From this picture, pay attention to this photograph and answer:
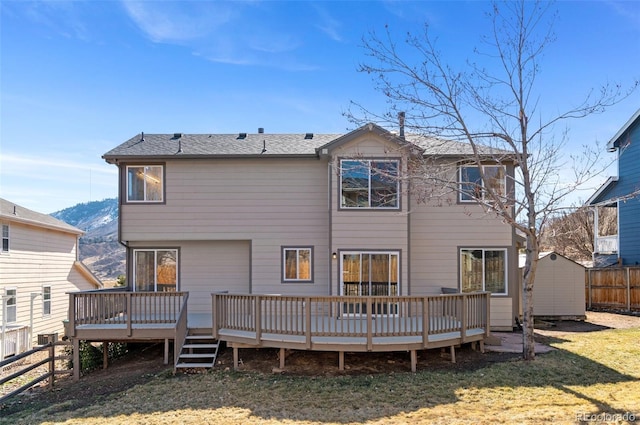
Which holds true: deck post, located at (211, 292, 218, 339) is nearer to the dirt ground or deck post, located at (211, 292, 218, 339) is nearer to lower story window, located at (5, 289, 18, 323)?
the dirt ground

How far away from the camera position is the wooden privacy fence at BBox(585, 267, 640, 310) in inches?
635

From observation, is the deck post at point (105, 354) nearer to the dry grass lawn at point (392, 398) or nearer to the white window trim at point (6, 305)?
the dry grass lawn at point (392, 398)

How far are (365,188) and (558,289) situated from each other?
835 cm

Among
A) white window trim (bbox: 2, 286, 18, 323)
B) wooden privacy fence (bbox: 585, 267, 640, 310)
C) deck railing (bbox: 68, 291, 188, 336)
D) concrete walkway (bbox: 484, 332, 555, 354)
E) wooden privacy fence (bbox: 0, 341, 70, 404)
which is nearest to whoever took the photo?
wooden privacy fence (bbox: 0, 341, 70, 404)

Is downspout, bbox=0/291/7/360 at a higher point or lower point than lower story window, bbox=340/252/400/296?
lower

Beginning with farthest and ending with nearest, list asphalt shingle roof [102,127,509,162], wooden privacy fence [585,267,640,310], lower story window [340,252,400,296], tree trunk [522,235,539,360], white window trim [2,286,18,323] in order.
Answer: wooden privacy fence [585,267,640,310] → white window trim [2,286,18,323] → asphalt shingle roof [102,127,509,162] → lower story window [340,252,400,296] → tree trunk [522,235,539,360]

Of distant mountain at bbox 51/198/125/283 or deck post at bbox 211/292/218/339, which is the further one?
distant mountain at bbox 51/198/125/283

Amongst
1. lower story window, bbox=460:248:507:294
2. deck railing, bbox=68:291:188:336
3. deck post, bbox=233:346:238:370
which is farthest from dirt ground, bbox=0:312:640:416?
lower story window, bbox=460:248:507:294

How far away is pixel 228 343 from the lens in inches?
371

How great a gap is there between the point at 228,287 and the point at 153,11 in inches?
338

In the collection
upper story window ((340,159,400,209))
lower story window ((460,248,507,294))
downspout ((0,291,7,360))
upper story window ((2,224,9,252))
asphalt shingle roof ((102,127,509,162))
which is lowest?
downspout ((0,291,7,360))

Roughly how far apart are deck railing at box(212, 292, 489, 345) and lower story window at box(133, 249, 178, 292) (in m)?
3.83

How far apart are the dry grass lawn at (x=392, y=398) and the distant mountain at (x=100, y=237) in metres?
7.49

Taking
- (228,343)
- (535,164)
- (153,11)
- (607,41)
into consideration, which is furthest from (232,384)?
(607,41)
